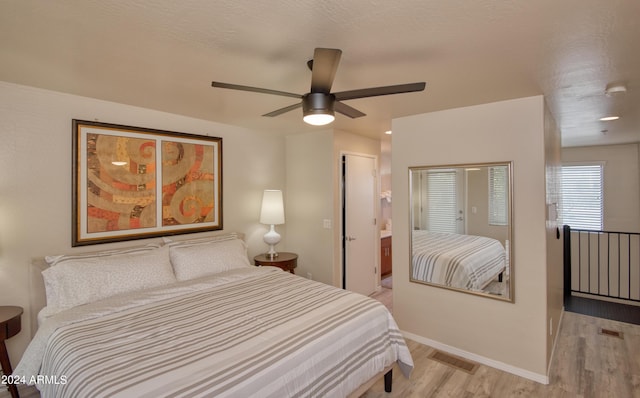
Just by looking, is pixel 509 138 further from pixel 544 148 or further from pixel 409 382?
pixel 409 382

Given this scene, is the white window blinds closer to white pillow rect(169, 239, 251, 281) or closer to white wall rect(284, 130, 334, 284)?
white wall rect(284, 130, 334, 284)

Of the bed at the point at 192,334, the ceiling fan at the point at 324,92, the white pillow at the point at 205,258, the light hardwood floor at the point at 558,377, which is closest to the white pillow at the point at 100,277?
the bed at the point at 192,334

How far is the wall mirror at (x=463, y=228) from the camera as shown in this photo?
8.91 feet

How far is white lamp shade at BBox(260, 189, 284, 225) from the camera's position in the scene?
387 centimetres

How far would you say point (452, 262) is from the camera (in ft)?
9.93

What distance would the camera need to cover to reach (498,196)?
2721 mm

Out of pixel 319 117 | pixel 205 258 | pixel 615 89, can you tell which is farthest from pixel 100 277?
pixel 615 89

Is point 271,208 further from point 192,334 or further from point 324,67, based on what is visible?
point 324,67

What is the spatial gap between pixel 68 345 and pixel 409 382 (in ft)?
7.81

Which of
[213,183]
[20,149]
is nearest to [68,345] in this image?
[20,149]

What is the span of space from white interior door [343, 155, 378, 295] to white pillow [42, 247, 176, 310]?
2250mm

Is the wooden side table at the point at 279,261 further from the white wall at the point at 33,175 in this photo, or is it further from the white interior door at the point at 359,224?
the white wall at the point at 33,175

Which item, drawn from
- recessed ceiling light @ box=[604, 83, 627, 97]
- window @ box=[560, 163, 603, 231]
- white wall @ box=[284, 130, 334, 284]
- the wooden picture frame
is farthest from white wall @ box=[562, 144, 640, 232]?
the wooden picture frame

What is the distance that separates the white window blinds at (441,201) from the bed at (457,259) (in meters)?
0.09
